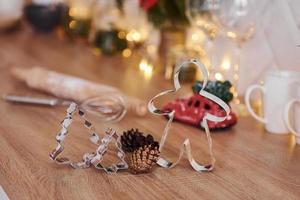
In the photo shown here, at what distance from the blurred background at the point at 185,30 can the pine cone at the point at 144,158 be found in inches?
15.2

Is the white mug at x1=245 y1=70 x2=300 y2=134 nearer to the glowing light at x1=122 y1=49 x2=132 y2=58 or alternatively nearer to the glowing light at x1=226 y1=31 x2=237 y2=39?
the glowing light at x1=226 y1=31 x2=237 y2=39

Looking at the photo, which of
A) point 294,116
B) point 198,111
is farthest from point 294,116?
point 198,111

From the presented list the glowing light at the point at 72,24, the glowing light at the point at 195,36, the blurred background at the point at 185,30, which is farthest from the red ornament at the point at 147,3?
the glowing light at the point at 72,24

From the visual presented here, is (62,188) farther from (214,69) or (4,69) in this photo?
(4,69)

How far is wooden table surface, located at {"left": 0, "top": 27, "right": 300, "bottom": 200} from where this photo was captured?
67 cm

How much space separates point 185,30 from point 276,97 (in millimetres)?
495

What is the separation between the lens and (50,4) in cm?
179

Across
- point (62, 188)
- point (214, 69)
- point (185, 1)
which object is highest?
point (185, 1)

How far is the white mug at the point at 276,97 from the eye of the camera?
2.87ft

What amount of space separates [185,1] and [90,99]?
38 centimetres

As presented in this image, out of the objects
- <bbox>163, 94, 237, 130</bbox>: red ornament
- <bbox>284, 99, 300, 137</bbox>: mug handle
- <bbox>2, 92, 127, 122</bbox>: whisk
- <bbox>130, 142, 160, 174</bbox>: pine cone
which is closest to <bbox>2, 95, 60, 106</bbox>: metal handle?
<bbox>2, 92, 127, 122</bbox>: whisk

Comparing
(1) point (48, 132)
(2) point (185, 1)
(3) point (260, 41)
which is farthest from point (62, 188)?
(2) point (185, 1)

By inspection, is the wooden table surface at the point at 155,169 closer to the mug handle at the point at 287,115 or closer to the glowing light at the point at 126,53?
the mug handle at the point at 287,115

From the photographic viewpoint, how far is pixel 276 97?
88 cm
